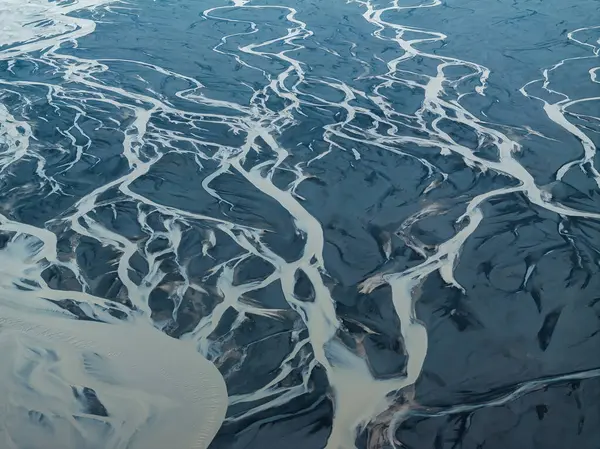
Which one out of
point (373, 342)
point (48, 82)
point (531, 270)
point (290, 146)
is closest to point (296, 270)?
point (373, 342)

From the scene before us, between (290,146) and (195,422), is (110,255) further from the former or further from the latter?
(290,146)

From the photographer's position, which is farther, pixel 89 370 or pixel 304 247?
pixel 304 247

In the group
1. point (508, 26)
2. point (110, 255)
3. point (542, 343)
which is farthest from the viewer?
point (508, 26)

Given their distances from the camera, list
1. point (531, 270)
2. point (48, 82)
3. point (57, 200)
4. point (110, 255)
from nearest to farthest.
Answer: point (531, 270)
point (110, 255)
point (57, 200)
point (48, 82)

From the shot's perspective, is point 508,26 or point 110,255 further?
point 508,26

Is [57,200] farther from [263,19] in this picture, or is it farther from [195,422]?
[263,19]

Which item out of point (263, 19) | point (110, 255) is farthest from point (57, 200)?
point (263, 19)
